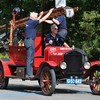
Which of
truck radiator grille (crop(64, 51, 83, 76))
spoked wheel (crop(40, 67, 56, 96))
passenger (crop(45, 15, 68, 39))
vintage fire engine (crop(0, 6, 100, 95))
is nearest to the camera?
spoked wheel (crop(40, 67, 56, 96))

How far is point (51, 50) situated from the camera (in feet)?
43.2

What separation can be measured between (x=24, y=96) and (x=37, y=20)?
7.54 ft

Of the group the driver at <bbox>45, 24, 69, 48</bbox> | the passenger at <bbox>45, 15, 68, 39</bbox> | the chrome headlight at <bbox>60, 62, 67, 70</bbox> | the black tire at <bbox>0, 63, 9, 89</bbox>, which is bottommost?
the black tire at <bbox>0, 63, 9, 89</bbox>

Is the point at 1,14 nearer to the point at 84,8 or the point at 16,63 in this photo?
the point at 84,8

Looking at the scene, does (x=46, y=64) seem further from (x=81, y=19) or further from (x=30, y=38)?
(x=81, y=19)

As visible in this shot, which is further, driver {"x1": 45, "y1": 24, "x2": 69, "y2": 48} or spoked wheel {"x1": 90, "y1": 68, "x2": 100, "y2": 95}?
driver {"x1": 45, "y1": 24, "x2": 69, "y2": 48}

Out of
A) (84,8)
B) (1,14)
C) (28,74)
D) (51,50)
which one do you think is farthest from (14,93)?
(1,14)

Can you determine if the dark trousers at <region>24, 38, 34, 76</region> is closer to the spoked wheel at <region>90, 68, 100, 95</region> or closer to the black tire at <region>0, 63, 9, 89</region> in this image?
the black tire at <region>0, 63, 9, 89</region>

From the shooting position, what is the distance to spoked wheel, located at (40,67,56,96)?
40.5 ft

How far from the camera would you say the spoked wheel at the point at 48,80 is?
12.4 metres

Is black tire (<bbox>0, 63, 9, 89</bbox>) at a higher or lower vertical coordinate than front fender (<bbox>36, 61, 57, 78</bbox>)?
lower

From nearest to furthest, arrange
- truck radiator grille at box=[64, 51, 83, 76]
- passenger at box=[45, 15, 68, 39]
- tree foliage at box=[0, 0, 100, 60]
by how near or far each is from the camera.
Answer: truck radiator grille at box=[64, 51, 83, 76] → passenger at box=[45, 15, 68, 39] → tree foliage at box=[0, 0, 100, 60]

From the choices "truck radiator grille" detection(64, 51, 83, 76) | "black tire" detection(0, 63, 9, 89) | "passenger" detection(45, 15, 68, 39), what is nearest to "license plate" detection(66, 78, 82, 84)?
"truck radiator grille" detection(64, 51, 83, 76)

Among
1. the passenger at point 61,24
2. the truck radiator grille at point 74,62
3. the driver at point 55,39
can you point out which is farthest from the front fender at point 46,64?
the passenger at point 61,24
